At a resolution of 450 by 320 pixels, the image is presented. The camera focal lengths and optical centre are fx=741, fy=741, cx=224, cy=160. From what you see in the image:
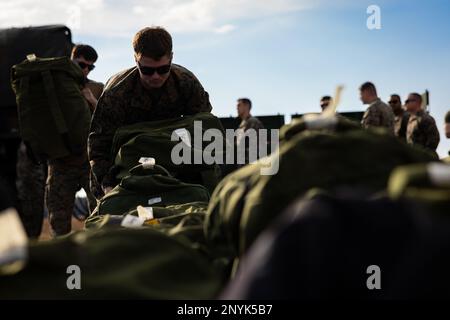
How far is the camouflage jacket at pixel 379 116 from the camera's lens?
8.48m

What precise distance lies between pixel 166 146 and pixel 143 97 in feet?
1.78

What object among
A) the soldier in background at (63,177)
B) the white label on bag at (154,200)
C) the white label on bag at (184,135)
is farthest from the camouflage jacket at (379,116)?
the white label on bag at (154,200)

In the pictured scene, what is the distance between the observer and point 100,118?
414 cm

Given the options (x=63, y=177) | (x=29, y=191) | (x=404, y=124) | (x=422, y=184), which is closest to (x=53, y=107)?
(x=63, y=177)

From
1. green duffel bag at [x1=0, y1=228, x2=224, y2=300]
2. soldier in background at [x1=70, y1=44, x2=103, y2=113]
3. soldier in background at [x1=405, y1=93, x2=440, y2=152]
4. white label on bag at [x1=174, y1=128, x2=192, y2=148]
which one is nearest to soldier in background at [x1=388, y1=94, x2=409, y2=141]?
soldier in background at [x1=405, y1=93, x2=440, y2=152]

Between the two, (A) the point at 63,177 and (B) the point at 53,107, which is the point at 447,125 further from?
(B) the point at 53,107

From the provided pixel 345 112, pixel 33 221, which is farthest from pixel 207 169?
pixel 345 112

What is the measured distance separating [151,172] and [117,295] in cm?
210

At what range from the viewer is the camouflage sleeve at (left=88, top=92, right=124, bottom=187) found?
160 inches

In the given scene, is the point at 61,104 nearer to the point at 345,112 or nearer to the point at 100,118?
the point at 100,118

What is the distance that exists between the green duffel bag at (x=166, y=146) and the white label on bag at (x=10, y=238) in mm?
2508

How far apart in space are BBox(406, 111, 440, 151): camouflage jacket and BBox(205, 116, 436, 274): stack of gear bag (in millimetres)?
8861

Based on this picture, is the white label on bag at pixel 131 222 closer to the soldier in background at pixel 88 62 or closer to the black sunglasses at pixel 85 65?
the soldier in background at pixel 88 62

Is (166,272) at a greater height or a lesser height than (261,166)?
lesser
